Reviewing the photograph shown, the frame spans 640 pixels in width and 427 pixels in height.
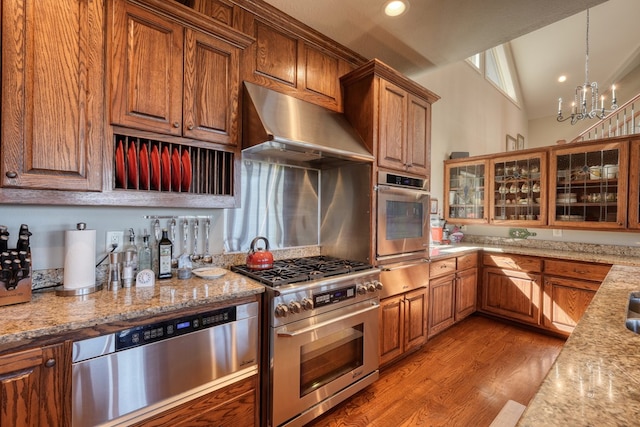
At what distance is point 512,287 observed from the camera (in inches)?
134

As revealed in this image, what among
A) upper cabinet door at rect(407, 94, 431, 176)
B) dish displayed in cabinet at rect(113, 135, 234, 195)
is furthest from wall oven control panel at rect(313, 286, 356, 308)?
upper cabinet door at rect(407, 94, 431, 176)

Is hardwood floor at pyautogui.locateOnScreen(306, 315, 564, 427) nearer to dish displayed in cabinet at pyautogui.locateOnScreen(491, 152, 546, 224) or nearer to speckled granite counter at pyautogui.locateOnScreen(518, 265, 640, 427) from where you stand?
speckled granite counter at pyautogui.locateOnScreen(518, 265, 640, 427)

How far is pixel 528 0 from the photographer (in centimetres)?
195

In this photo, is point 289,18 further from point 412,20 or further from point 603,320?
point 603,320

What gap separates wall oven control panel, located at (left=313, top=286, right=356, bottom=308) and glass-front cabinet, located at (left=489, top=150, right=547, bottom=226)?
2852mm

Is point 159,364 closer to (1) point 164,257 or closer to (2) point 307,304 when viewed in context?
(1) point 164,257

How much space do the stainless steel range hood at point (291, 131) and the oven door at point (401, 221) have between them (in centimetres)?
42

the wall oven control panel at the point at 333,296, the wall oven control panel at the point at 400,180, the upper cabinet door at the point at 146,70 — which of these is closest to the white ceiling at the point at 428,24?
the upper cabinet door at the point at 146,70

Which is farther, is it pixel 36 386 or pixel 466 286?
pixel 466 286

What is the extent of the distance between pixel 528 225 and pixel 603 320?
9.53ft

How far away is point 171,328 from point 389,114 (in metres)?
2.14

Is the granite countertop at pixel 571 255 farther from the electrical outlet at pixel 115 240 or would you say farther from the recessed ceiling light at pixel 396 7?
the electrical outlet at pixel 115 240

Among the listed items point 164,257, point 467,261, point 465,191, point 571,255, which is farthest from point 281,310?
point 465,191

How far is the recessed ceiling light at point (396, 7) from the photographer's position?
1.98 metres
